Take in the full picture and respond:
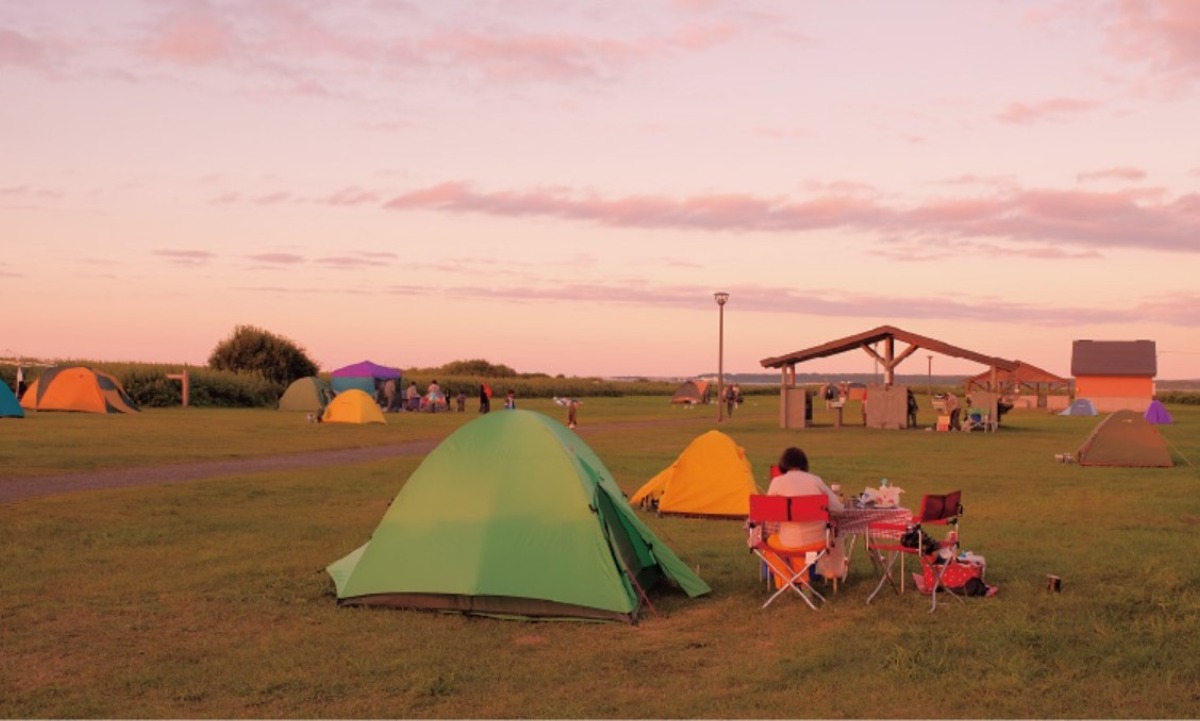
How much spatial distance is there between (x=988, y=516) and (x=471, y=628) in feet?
36.0

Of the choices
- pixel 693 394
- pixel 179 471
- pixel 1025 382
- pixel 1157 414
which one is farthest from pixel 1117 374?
pixel 179 471

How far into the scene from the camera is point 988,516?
1895 centimetres

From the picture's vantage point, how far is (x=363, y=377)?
205 feet

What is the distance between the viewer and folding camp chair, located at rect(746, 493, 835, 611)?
37.3 feet

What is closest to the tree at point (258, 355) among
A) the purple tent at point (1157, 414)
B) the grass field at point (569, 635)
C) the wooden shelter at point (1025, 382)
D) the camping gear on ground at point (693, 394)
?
the camping gear on ground at point (693, 394)

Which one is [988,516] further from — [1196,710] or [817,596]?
[1196,710]

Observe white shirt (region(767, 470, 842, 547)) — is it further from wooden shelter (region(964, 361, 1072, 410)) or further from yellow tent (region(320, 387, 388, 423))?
wooden shelter (region(964, 361, 1072, 410))

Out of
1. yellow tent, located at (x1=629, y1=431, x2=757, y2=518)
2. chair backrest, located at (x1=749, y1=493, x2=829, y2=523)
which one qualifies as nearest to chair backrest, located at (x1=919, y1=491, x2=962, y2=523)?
chair backrest, located at (x1=749, y1=493, x2=829, y2=523)

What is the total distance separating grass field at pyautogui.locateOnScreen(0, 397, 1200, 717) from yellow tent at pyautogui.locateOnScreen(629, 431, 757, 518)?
466mm

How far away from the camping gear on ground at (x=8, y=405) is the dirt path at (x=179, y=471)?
17092mm

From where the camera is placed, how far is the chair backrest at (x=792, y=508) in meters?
11.4

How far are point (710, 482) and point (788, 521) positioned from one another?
729 cm

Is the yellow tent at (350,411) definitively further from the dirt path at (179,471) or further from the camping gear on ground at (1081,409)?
the camping gear on ground at (1081,409)

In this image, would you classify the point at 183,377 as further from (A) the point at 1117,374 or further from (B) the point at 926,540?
(A) the point at 1117,374
